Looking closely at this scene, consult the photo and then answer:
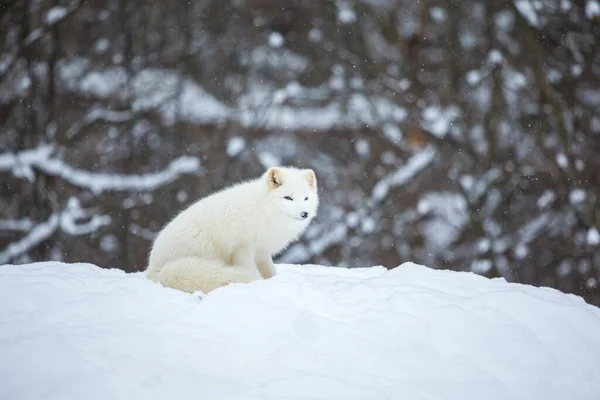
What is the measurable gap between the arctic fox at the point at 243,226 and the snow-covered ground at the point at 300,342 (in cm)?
50

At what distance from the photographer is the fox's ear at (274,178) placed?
9.19 ft

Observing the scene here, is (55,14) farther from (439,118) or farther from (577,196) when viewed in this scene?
(577,196)

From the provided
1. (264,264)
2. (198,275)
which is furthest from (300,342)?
(264,264)

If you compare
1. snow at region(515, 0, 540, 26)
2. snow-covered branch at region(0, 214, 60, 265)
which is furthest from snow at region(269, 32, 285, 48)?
snow-covered branch at region(0, 214, 60, 265)

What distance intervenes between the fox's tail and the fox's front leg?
382mm

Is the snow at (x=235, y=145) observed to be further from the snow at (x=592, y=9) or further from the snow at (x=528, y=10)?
the snow at (x=592, y=9)

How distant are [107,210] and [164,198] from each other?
768 mm

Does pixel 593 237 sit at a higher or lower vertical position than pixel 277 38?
lower

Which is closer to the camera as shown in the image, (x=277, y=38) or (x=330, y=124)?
(x=330, y=124)

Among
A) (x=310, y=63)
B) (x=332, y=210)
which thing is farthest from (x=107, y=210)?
(x=310, y=63)

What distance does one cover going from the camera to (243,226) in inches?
107

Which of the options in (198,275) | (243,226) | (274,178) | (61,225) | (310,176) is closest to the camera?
(198,275)

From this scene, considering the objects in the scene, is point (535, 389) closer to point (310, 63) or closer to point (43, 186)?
point (310, 63)

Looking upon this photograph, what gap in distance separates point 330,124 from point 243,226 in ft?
11.6
